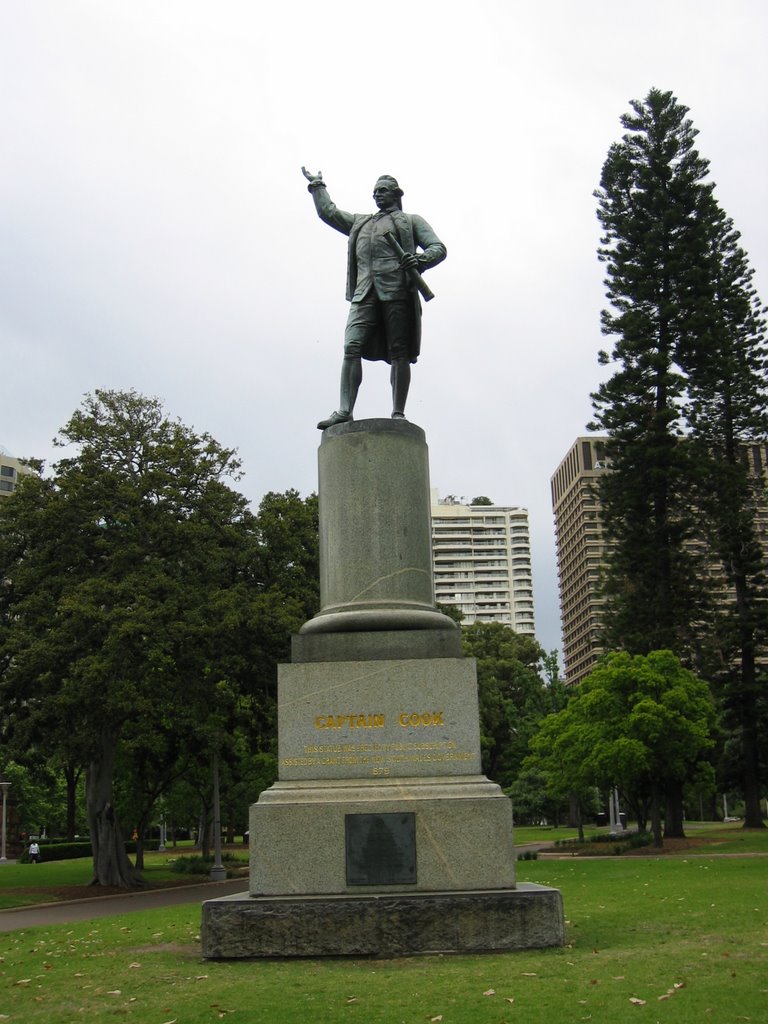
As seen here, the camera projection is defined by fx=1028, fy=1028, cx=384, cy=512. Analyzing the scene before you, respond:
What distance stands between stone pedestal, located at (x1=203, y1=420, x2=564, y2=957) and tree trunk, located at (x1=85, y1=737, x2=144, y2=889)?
2112 cm

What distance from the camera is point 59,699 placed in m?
25.7

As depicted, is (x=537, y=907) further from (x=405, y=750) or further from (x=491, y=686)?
(x=491, y=686)

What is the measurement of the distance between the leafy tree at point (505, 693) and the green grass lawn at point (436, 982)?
4721cm

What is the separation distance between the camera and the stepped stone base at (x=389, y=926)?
809 centimetres

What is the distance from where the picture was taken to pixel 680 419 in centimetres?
3947

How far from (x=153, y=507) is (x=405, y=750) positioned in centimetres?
2087

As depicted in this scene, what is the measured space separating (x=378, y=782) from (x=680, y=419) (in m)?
33.0

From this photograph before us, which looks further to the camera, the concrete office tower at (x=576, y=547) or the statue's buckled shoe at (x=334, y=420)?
the concrete office tower at (x=576, y=547)

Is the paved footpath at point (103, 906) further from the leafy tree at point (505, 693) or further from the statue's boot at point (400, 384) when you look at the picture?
the leafy tree at point (505, 693)

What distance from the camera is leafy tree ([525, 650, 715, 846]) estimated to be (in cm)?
3095

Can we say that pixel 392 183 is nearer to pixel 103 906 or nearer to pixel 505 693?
pixel 103 906

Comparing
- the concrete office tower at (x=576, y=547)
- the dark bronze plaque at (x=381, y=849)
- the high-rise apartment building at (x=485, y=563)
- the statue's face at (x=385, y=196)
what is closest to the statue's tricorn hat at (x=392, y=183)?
the statue's face at (x=385, y=196)

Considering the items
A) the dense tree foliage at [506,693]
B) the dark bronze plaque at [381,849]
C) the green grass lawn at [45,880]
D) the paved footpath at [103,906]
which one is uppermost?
the dense tree foliage at [506,693]

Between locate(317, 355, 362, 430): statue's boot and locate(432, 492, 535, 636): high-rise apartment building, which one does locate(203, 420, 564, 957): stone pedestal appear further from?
A: locate(432, 492, 535, 636): high-rise apartment building
